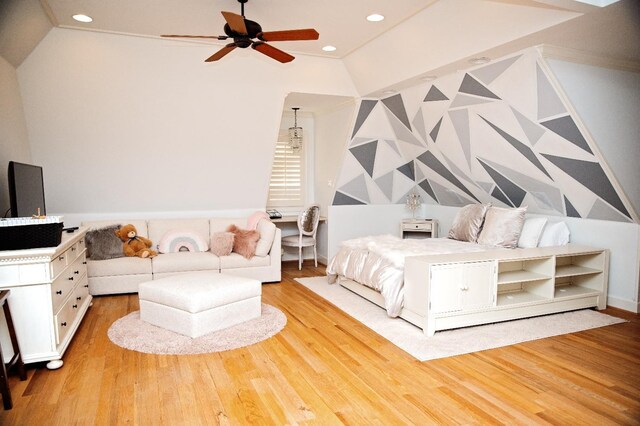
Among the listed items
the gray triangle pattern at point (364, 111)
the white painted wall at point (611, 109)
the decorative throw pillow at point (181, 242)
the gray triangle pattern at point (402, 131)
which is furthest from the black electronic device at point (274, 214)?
the white painted wall at point (611, 109)

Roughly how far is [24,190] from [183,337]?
1.80 m

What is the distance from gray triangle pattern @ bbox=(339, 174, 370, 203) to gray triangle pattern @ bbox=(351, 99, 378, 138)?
33.9 inches

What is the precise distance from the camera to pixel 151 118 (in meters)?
5.08

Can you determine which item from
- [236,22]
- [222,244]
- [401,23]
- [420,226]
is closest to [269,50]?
[236,22]

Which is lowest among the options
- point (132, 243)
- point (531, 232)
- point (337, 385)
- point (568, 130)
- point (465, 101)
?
point (337, 385)

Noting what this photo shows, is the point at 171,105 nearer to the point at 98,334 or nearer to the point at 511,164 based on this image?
the point at 98,334

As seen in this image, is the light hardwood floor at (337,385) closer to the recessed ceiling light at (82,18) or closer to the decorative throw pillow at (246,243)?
the decorative throw pillow at (246,243)

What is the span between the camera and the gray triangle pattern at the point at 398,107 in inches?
220

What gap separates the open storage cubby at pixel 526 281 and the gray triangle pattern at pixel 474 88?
5.65 ft

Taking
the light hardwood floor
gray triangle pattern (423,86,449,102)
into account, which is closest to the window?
gray triangle pattern (423,86,449,102)

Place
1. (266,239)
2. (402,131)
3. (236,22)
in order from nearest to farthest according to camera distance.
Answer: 1. (236,22)
2. (266,239)
3. (402,131)

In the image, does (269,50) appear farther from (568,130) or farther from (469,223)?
(469,223)

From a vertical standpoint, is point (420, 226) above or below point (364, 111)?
below

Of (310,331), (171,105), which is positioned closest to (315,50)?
(171,105)
